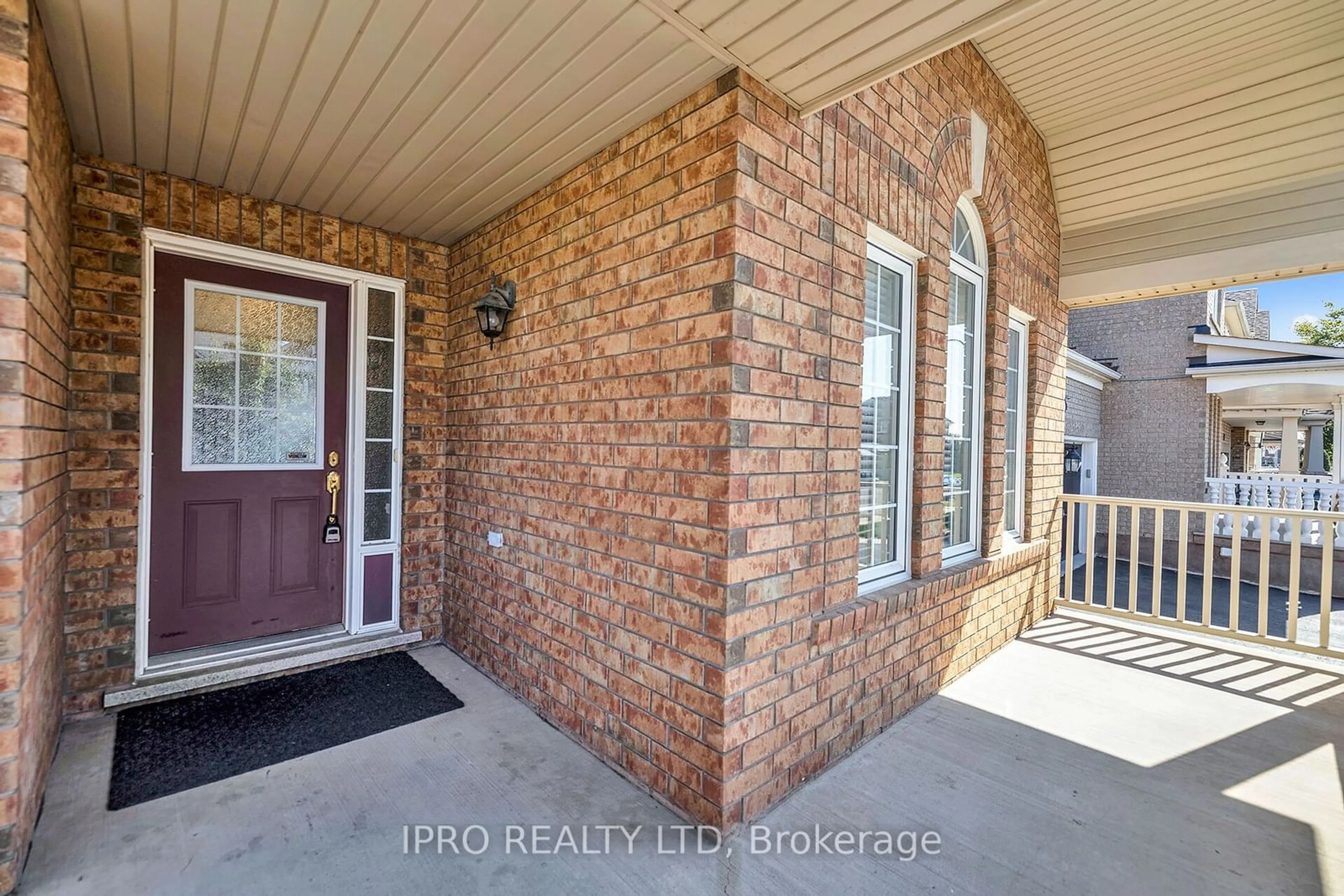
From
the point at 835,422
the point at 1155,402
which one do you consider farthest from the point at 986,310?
the point at 1155,402

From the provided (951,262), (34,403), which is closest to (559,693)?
(34,403)

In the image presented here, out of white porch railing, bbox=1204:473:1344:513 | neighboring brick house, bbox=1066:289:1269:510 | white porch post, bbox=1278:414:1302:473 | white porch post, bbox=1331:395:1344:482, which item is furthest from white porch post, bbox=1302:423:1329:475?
white porch railing, bbox=1204:473:1344:513

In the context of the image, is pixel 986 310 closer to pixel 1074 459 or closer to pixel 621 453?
pixel 621 453

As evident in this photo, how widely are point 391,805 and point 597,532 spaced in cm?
123

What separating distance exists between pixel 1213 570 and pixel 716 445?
652cm

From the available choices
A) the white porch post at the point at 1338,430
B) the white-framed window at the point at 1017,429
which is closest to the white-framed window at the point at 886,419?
the white-framed window at the point at 1017,429

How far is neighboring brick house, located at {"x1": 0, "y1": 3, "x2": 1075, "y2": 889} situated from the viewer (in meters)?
2.00

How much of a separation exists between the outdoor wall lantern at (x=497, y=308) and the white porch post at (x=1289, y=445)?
16.4 m

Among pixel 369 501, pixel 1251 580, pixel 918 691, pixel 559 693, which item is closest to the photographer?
pixel 559 693

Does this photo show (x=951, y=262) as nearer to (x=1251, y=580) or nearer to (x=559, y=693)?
(x=559, y=693)

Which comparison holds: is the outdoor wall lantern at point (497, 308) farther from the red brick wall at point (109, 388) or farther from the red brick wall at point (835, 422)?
the red brick wall at point (835, 422)

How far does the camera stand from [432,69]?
2049 millimetres

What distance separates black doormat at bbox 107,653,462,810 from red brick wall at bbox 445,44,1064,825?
20.0 inches

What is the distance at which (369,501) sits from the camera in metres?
3.59
